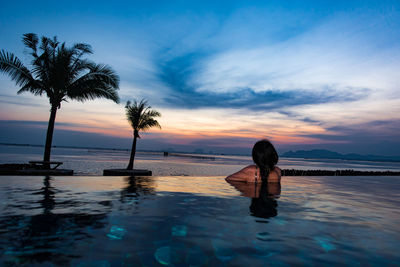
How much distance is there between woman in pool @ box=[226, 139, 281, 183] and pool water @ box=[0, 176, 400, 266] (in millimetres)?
1297

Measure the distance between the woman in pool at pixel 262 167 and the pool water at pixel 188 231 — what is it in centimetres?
130

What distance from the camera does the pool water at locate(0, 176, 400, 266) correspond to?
2.08 meters

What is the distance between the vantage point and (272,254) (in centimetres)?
220

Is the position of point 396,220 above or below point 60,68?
below

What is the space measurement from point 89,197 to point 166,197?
134 cm

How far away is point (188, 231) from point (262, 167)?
148 inches

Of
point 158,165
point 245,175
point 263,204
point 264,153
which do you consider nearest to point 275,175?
point 245,175

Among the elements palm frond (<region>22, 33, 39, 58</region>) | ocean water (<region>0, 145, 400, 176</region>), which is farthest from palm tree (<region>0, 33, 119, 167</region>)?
ocean water (<region>0, 145, 400, 176</region>)

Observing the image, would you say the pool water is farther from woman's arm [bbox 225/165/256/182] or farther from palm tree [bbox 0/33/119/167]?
palm tree [bbox 0/33/119/167]

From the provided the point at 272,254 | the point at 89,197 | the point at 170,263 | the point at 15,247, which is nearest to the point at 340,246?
the point at 272,254

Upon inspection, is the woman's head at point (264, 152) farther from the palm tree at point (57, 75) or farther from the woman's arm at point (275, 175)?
the palm tree at point (57, 75)

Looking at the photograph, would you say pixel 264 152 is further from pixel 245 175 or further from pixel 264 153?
pixel 245 175

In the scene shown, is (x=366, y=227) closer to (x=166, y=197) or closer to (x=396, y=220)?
(x=396, y=220)

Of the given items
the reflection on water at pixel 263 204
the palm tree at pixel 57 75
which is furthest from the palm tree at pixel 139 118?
the reflection on water at pixel 263 204
